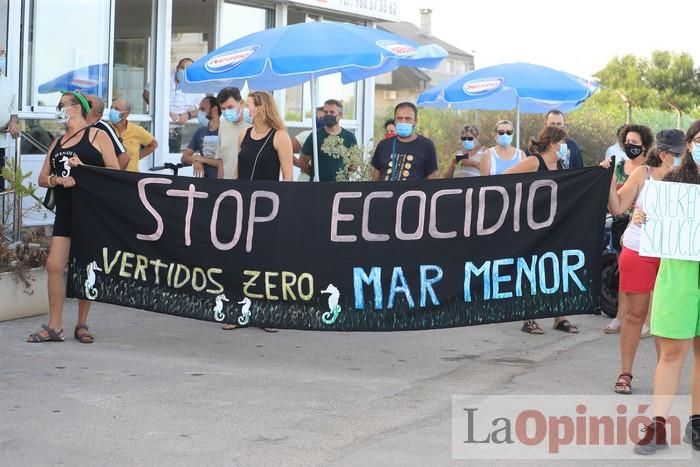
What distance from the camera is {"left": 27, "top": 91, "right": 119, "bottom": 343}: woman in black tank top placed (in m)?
8.44

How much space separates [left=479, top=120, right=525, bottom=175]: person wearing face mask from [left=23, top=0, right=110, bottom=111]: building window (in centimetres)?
516

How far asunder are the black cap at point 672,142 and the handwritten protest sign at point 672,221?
0.82 metres

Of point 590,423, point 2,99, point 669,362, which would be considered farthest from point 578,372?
point 2,99

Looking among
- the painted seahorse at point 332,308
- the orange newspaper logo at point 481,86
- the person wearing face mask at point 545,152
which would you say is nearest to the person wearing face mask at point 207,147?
the person wearing face mask at point 545,152

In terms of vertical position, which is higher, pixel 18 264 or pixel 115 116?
pixel 115 116

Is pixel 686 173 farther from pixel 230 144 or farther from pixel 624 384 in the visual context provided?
pixel 230 144

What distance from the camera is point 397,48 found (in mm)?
10969

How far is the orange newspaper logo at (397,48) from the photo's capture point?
35.8ft

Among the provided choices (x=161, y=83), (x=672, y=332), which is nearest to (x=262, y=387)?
(x=672, y=332)

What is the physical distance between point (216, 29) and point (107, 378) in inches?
356

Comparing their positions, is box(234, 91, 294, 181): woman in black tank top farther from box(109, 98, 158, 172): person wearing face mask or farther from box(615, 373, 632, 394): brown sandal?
box(615, 373, 632, 394): brown sandal

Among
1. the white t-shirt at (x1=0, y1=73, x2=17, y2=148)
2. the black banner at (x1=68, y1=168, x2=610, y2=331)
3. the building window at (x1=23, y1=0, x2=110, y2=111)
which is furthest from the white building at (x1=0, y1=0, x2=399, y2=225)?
the black banner at (x1=68, y1=168, x2=610, y2=331)

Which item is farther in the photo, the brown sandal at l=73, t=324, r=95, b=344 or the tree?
the tree

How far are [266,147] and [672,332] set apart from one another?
418cm
